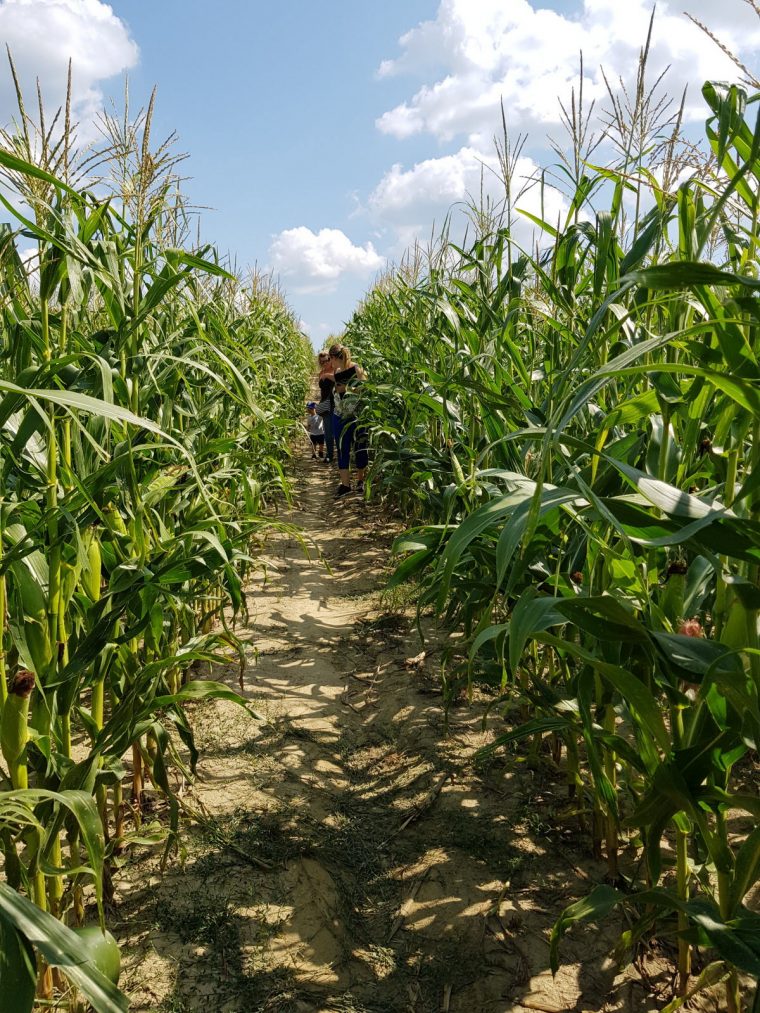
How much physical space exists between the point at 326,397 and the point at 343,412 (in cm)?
136

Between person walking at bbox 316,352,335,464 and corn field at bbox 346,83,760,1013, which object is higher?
person walking at bbox 316,352,335,464

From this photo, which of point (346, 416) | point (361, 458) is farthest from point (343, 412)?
point (361, 458)

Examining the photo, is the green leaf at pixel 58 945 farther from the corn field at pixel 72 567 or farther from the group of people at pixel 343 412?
the group of people at pixel 343 412

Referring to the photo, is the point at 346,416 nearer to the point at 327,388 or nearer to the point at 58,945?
the point at 327,388

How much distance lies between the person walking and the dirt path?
5.25 metres

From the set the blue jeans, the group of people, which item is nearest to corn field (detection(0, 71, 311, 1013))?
the group of people

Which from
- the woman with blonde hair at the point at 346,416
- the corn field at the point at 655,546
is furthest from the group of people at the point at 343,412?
the corn field at the point at 655,546

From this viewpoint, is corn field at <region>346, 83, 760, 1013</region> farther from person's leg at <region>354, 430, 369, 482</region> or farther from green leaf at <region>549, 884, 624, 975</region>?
person's leg at <region>354, 430, 369, 482</region>

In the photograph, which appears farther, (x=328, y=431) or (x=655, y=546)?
(x=328, y=431)

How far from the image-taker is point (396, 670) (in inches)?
131

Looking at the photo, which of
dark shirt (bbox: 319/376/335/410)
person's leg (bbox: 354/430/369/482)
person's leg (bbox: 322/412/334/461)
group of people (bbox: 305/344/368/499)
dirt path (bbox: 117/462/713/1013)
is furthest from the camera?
person's leg (bbox: 322/412/334/461)

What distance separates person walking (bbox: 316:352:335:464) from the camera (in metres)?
7.95

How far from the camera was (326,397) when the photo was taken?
8250 mm

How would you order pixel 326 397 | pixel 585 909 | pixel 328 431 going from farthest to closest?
pixel 328 431, pixel 326 397, pixel 585 909
